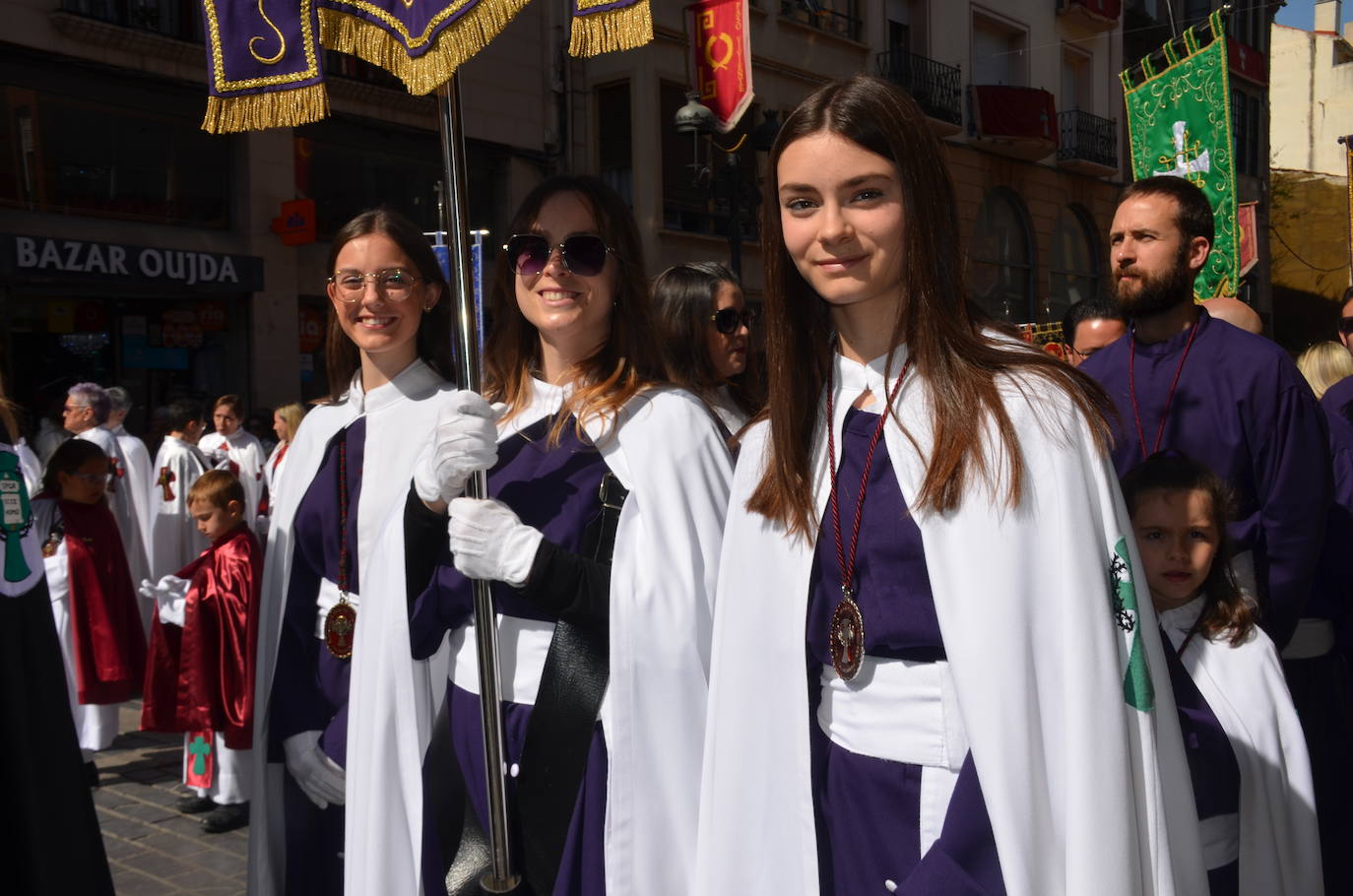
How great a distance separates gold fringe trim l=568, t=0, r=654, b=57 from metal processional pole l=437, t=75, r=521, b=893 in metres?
0.30

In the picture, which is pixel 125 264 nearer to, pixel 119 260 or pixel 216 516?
pixel 119 260

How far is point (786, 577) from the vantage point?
2.13 m

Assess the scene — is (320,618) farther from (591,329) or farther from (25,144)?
(25,144)

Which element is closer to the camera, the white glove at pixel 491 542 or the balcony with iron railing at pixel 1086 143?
the white glove at pixel 491 542

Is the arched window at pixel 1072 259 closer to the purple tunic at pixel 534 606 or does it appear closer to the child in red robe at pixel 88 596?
the child in red robe at pixel 88 596

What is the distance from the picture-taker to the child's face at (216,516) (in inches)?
227

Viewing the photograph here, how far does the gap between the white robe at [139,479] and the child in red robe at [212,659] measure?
312 centimetres

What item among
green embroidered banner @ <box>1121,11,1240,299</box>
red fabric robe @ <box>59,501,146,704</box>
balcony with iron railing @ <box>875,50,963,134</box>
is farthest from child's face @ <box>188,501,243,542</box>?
balcony with iron railing @ <box>875,50,963,134</box>

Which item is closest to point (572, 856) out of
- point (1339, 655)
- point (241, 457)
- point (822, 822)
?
point (822, 822)

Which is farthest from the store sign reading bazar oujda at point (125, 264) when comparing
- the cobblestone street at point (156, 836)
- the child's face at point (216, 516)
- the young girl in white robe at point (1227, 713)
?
the young girl in white robe at point (1227, 713)

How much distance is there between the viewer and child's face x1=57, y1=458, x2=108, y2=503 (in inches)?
256

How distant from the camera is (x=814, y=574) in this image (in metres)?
2.12

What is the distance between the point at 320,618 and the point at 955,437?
2.17 metres

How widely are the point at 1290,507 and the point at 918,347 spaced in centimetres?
163
